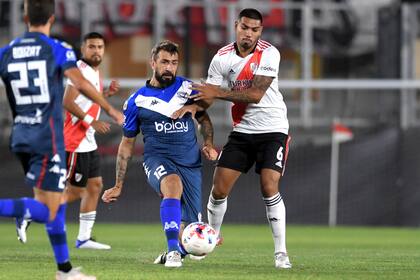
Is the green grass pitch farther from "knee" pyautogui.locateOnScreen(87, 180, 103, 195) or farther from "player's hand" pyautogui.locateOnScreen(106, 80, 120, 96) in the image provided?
"player's hand" pyautogui.locateOnScreen(106, 80, 120, 96)

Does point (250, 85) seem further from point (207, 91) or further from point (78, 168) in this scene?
point (78, 168)

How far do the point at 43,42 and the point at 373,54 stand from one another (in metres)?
15.5

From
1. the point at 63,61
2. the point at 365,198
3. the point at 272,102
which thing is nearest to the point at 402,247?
the point at 272,102

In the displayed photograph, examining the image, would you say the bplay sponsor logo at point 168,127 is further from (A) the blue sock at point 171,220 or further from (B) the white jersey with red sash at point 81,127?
(B) the white jersey with red sash at point 81,127

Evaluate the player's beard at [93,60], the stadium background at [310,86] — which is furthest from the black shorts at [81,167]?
the stadium background at [310,86]

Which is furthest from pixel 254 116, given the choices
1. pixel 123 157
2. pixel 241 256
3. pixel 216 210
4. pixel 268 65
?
pixel 241 256

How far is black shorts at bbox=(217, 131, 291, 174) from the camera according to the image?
10.2 m

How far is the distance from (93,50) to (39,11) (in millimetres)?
4933

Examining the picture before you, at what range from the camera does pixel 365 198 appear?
64.6 feet

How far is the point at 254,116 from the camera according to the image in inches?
408

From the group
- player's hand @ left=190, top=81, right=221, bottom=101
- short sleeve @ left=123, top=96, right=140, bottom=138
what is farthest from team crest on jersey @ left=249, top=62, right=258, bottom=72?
short sleeve @ left=123, top=96, right=140, bottom=138

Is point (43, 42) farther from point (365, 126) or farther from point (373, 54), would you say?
point (373, 54)

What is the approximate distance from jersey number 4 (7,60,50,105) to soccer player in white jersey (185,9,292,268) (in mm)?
2080

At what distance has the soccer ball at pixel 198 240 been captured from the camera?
957 cm
